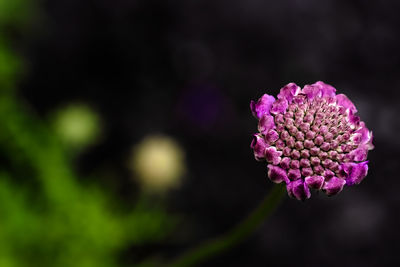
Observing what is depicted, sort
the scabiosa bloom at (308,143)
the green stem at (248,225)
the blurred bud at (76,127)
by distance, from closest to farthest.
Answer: the scabiosa bloom at (308,143)
the green stem at (248,225)
the blurred bud at (76,127)

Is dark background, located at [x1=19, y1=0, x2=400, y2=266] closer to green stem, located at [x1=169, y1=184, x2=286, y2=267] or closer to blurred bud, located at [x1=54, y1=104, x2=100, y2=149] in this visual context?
blurred bud, located at [x1=54, y1=104, x2=100, y2=149]

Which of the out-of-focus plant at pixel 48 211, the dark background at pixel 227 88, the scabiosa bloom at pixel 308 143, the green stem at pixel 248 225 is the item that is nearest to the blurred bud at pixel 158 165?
the out-of-focus plant at pixel 48 211

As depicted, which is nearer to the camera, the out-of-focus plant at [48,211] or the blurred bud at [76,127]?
the out-of-focus plant at [48,211]

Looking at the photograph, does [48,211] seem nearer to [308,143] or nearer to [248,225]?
[248,225]

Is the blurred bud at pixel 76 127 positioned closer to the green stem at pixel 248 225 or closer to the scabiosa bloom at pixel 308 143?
the green stem at pixel 248 225

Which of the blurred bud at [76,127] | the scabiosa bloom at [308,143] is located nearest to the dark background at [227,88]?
the blurred bud at [76,127]

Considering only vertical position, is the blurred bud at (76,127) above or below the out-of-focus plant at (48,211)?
above

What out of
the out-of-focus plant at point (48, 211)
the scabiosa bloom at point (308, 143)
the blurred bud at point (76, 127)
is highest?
the blurred bud at point (76, 127)

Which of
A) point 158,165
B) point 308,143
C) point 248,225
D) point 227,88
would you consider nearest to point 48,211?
point 158,165

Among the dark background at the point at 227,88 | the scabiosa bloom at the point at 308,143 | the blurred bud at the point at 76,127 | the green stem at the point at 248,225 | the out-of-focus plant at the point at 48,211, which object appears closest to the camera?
the scabiosa bloom at the point at 308,143

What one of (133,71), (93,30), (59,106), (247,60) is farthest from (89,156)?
(247,60)
